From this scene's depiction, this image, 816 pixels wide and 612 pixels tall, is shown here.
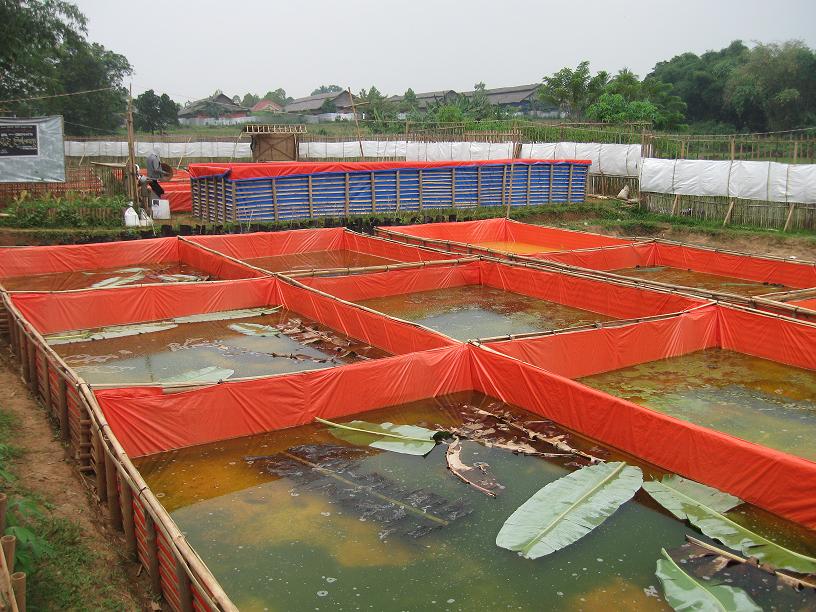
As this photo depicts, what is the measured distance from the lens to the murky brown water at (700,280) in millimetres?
13773

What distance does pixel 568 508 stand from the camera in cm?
620

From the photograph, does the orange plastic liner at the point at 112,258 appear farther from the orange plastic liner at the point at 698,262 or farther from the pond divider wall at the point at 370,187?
the orange plastic liner at the point at 698,262

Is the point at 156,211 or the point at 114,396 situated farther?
the point at 156,211

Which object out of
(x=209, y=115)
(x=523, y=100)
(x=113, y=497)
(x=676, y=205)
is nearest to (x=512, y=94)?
(x=523, y=100)

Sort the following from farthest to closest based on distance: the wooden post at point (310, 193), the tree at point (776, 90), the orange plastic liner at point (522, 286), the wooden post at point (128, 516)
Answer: the tree at point (776, 90), the wooden post at point (310, 193), the orange plastic liner at point (522, 286), the wooden post at point (128, 516)

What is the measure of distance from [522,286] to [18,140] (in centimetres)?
1287

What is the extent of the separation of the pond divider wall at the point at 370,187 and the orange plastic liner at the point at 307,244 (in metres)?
1.52

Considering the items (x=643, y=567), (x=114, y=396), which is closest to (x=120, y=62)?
(x=114, y=396)

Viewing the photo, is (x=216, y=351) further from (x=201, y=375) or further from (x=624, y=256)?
(x=624, y=256)

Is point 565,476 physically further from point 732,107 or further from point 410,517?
point 732,107

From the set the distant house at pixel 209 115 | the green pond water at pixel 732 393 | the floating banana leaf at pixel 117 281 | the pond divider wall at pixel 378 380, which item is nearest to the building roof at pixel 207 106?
the distant house at pixel 209 115

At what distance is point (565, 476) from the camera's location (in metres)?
6.80

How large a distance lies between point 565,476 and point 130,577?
3758 millimetres

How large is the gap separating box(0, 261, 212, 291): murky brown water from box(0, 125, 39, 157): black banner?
4943mm
